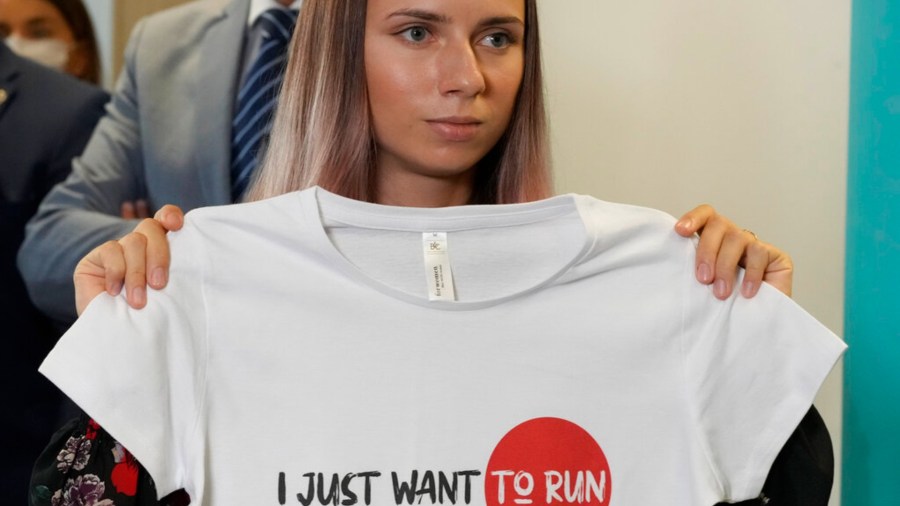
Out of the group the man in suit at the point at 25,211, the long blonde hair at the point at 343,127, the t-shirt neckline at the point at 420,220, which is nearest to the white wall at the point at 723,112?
the long blonde hair at the point at 343,127

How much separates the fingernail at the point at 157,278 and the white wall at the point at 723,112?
43.0 inches

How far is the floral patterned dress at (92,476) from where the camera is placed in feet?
4.00

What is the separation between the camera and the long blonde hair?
1.45 m

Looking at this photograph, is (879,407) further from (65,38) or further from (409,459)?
(65,38)

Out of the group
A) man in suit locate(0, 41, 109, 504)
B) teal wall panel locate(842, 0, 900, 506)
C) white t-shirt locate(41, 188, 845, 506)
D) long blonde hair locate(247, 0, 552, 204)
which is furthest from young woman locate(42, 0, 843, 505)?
man in suit locate(0, 41, 109, 504)

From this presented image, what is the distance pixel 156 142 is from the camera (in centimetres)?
215

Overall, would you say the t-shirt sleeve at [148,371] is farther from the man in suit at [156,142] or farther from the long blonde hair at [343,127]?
the man in suit at [156,142]

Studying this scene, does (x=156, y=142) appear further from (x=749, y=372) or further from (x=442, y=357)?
(x=749, y=372)

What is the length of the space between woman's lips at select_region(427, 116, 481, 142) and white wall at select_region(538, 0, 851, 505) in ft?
2.54

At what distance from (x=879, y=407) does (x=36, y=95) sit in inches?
68.7

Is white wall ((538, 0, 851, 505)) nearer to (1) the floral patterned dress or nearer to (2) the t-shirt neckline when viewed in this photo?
(2) the t-shirt neckline

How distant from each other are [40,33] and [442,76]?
5.03ft

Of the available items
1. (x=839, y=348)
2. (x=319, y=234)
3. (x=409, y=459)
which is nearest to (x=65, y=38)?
(x=319, y=234)

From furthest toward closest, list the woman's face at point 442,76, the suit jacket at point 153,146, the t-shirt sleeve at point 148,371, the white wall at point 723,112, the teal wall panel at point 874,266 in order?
the suit jacket at point 153,146
the white wall at point 723,112
the teal wall panel at point 874,266
the woman's face at point 442,76
the t-shirt sleeve at point 148,371
